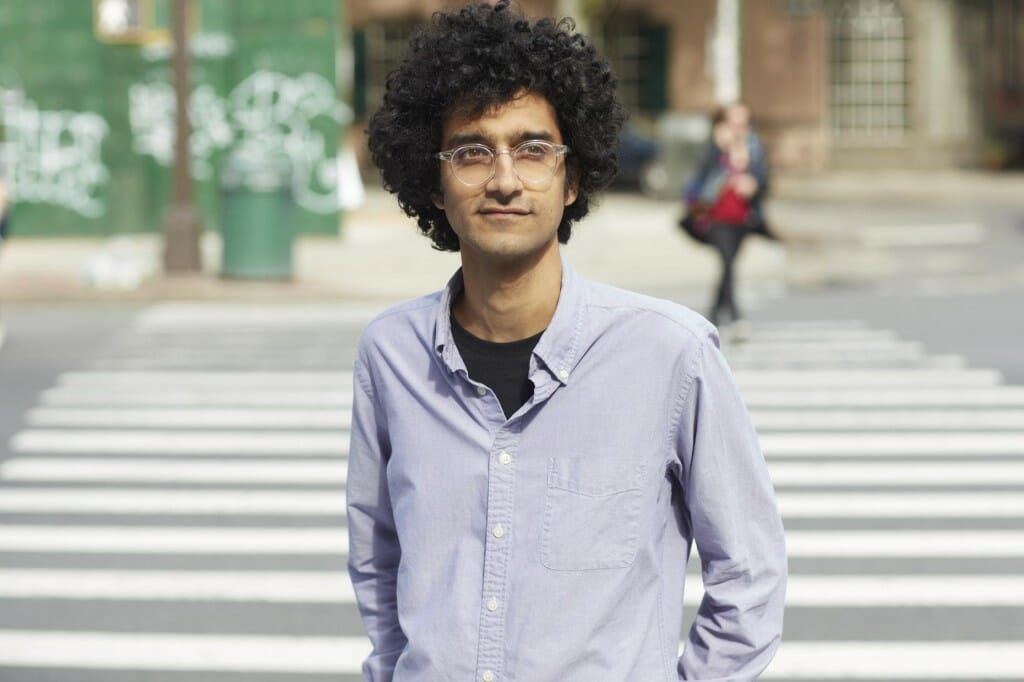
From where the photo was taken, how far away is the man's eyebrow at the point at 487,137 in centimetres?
285

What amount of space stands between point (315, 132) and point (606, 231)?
3781 mm

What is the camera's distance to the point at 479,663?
274cm

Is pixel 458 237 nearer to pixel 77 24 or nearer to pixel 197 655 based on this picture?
pixel 197 655

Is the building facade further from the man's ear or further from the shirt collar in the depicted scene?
the shirt collar

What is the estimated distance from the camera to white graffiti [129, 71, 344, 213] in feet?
76.0

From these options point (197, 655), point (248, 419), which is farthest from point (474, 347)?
point (248, 419)

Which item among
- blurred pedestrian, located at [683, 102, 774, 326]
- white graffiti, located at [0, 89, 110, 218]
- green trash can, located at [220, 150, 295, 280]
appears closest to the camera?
blurred pedestrian, located at [683, 102, 774, 326]

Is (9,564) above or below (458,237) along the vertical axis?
below

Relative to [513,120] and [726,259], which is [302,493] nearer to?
[726,259]

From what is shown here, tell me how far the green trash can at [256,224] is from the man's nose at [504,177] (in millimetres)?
15628

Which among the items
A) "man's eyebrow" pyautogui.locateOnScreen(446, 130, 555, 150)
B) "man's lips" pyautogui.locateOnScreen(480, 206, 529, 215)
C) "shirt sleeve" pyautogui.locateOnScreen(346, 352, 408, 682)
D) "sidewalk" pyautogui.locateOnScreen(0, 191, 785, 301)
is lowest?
"sidewalk" pyautogui.locateOnScreen(0, 191, 785, 301)

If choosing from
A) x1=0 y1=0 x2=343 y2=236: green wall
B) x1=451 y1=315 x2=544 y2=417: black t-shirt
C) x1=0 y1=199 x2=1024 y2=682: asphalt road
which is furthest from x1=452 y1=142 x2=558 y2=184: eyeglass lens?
x1=0 y1=0 x2=343 y2=236: green wall

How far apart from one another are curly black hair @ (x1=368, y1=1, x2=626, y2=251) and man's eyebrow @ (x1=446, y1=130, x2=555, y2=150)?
1.3 inches

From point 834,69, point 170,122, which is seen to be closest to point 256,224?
point 170,122
